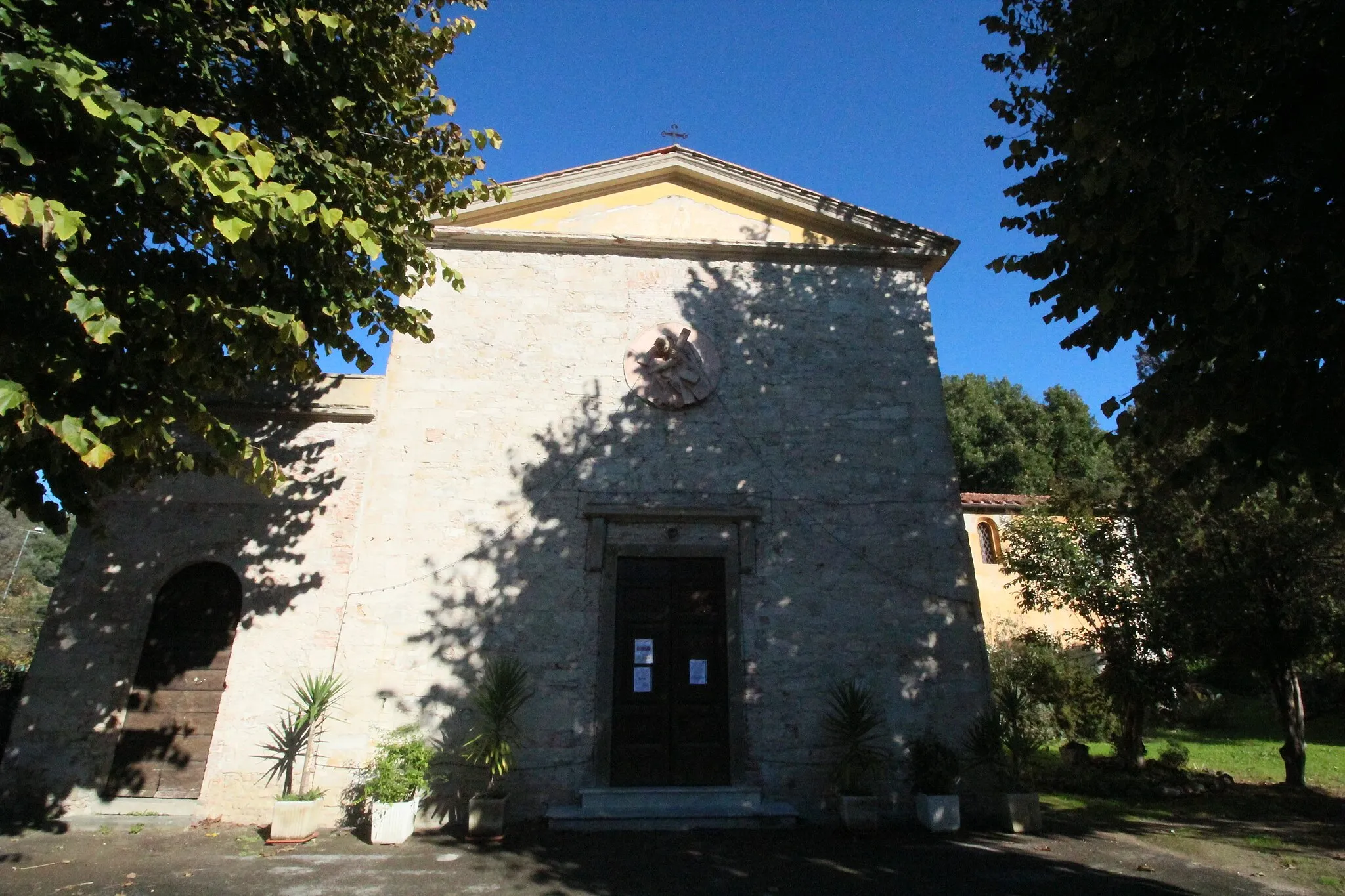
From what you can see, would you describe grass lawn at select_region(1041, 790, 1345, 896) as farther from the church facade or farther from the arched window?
the arched window

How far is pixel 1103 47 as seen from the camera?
4934 mm

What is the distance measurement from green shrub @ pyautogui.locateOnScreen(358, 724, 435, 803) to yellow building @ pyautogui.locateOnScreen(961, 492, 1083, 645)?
49.3ft

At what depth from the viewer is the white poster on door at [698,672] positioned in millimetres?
7906

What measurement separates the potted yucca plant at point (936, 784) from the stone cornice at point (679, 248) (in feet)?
20.3

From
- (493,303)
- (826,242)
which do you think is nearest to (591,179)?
(493,303)

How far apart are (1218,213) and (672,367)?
579cm

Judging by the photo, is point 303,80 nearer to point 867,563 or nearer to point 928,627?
point 867,563

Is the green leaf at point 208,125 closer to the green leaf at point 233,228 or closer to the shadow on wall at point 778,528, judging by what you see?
the green leaf at point 233,228

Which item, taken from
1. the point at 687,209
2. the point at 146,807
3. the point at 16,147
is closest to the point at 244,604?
the point at 146,807

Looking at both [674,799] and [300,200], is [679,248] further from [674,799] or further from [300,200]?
[674,799]

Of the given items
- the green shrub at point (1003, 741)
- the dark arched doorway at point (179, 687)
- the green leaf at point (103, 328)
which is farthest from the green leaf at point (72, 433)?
the green shrub at point (1003, 741)

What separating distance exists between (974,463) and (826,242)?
1965cm

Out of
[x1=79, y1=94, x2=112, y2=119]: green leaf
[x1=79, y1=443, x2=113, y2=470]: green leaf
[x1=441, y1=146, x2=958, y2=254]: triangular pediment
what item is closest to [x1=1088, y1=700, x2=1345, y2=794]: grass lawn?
[x1=441, y1=146, x2=958, y2=254]: triangular pediment

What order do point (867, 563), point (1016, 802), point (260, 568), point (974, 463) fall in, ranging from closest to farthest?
point (1016, 802) < point (260, 568) < point (867, 563) < point (974, 463)
